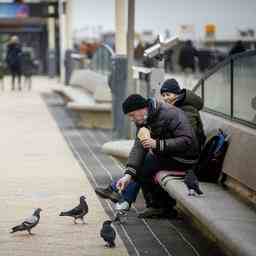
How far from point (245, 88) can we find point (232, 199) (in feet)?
5.02

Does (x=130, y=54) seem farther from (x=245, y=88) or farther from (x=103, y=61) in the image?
(x=103, y=61)

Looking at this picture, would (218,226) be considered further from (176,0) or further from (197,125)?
(176,0)

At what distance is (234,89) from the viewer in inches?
381

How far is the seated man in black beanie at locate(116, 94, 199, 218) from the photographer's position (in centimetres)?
870

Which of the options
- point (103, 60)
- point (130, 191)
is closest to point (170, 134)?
point (130, 191)

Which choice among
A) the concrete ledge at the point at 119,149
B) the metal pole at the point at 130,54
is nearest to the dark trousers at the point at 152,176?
the concrete ledge at the point at 119,149

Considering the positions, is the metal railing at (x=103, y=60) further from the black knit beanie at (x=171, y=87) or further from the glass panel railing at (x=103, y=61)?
the black knit beanie at (x=171, y=87)

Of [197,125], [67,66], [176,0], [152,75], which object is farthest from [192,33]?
[197,125]

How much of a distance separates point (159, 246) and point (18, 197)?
282 cm

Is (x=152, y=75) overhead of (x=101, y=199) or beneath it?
overhead

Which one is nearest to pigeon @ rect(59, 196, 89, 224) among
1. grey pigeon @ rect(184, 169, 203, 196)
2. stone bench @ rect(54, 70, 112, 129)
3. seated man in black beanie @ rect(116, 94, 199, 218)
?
seated man in black beanie @ rect(116, 94, 199, 218)

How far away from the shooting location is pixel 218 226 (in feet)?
22.4

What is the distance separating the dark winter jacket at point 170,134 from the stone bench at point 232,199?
23cm

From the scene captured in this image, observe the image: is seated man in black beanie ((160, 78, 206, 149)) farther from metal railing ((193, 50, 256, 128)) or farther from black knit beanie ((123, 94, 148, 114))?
black knit beanie ((123, 94, 148, 114))
